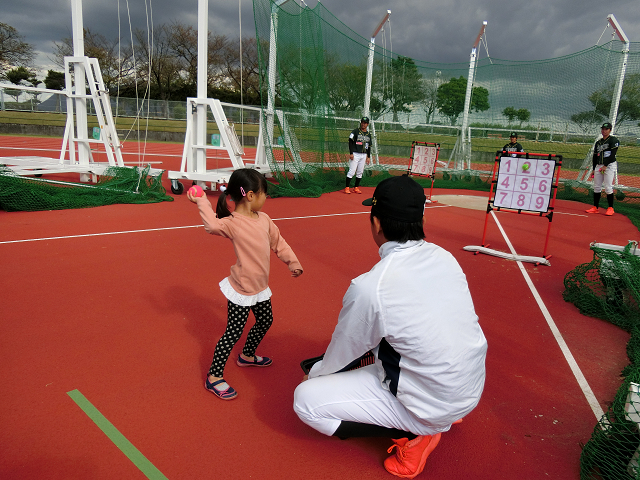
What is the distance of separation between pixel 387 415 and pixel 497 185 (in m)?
5.48


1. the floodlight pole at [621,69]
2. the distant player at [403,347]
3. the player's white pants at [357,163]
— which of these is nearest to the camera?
the distant player at [403,347]

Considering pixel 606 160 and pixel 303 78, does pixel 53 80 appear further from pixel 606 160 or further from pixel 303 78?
pixel 606 160

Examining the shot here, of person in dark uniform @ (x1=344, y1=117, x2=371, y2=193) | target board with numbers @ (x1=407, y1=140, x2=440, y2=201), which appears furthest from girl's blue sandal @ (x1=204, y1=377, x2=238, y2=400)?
target board with numbers @ (x1=407, y1=140, x2=440, y2=201)

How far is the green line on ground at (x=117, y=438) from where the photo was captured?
2127 mm

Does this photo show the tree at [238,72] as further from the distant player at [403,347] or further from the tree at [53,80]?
the distant player at [403,347]

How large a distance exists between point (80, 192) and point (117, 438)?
712 centimetres

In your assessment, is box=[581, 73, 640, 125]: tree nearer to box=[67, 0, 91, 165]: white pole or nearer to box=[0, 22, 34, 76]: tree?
box=[67, 0, 91, 165]: white pole

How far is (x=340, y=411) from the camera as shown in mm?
2148

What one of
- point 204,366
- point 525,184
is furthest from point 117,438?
point 525,184

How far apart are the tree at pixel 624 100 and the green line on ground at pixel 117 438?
16.3m

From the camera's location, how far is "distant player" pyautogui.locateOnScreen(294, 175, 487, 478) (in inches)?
72.9

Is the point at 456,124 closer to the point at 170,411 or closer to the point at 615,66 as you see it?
the point at 615,66

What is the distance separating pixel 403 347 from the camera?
1.88 meters

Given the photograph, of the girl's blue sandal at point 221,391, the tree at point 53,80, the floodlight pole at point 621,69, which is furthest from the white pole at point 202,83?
the tree at point 53,80
